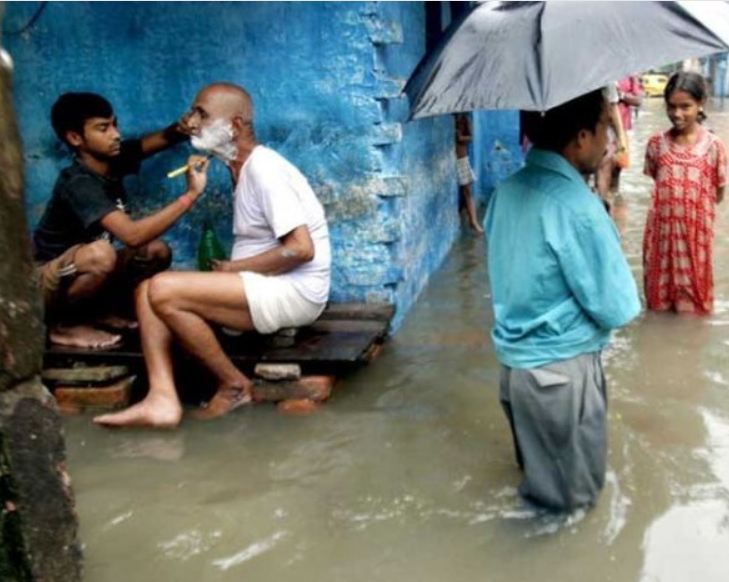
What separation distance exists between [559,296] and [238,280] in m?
1.71

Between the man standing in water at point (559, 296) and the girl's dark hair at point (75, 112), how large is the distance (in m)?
2.29

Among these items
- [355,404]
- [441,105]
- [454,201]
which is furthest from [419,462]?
[454,201]

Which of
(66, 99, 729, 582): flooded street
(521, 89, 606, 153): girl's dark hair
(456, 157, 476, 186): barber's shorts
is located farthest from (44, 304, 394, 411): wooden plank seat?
(456, 157, 476, 186): barber's shorts

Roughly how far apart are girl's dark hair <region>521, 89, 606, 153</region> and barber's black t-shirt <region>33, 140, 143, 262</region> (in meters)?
2.24

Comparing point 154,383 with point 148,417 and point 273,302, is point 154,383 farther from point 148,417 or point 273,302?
point 273,302

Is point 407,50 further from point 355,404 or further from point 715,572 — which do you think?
point 715,572

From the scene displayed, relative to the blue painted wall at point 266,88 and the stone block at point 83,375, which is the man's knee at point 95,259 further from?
the blue painted wall at point 266,88

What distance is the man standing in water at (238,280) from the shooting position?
3896 millimetres

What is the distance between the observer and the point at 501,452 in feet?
11.6

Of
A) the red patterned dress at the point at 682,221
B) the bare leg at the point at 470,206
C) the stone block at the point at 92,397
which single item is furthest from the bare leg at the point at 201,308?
the bare leg at the point at 470,206

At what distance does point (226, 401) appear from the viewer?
4082 mm

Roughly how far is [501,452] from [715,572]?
3.49 ft

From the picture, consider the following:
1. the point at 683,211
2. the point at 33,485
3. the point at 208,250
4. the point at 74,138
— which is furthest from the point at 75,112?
the point at 683,211

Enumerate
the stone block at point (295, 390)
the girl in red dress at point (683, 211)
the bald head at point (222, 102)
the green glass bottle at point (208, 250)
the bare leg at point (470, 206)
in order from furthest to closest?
the bare leg at point (470, 206), the girl in red dress at point (683, 211), the green glass bottle at point (208, 250), the stone block at point (295, 390), the bald head at point (222, 102)
